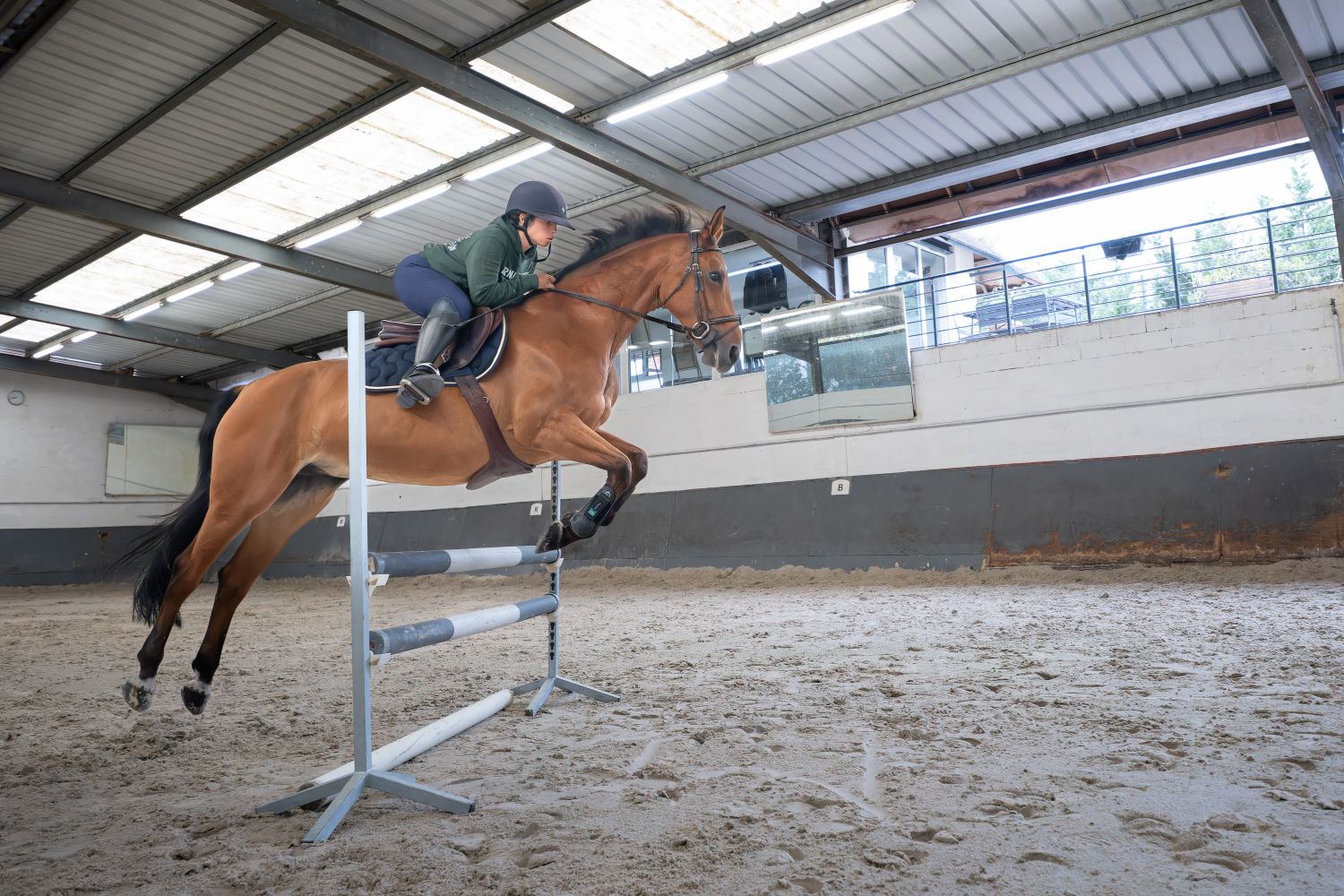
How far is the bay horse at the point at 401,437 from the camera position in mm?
3359

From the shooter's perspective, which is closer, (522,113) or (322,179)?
(522,113)

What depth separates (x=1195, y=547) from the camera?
7.27m

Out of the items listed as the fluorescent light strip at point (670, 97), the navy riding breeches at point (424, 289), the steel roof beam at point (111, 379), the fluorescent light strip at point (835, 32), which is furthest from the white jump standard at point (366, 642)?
the steel roof beam at point (111, 379)

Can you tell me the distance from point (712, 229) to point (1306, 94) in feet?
18.9

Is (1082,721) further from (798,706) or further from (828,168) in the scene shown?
(828,168)

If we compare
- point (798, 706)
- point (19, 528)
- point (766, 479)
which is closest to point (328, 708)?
point (798, 706)

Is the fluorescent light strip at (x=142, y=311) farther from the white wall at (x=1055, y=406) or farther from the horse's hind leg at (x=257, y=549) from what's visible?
the horse's hind leg at (x=257, y=549)

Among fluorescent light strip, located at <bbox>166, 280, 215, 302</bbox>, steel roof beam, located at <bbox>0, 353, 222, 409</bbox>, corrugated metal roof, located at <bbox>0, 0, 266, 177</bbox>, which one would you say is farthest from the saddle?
steel roof beam, located at <bbox>0, 353, 222, 409</bbox>

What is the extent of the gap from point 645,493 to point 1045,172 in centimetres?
609

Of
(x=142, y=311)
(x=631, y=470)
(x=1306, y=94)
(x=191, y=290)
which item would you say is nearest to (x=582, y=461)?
(x=631, y=470)

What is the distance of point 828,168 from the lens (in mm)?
9148

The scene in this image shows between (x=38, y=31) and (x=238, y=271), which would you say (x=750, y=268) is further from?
(x=38, y=31)

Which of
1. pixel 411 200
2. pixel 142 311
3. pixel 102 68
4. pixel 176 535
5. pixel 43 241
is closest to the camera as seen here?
pixel 176 535

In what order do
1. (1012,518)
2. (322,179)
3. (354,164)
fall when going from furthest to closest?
(322,179) < (354,164) < (1012,518)
